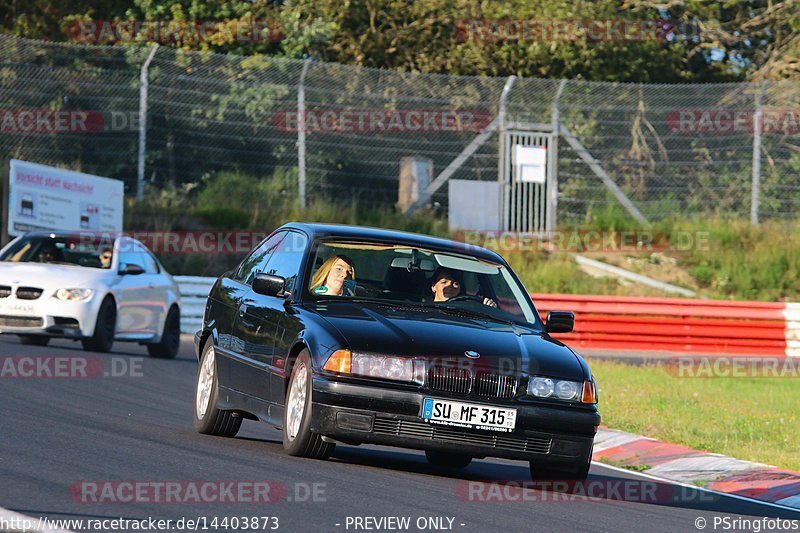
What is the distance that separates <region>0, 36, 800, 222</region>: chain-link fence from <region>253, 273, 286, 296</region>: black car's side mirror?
1880 centimetres

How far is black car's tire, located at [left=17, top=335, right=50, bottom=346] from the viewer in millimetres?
19517

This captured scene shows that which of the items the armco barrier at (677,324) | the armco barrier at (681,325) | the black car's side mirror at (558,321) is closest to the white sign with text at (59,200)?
the armco barrier at (677,324)

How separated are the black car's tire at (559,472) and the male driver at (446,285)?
1167 mm

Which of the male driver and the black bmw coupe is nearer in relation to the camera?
the black bmw coupe

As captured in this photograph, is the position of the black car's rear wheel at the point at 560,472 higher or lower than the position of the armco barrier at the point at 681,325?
higher

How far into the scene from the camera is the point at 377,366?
885 centimetres

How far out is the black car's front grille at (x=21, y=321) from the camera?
17891mm

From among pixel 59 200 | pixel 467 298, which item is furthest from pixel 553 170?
pixel 467 298

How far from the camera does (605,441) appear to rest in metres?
13.1

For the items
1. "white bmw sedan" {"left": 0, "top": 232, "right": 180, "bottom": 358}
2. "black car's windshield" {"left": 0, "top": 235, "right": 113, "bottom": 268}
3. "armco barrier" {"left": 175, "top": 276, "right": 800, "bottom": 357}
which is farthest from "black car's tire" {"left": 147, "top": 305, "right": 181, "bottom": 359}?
"armco barrier" {"left": 175, "top": 276, "right": 800, "bottom": 357}

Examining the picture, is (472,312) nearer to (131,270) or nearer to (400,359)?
(400,359)

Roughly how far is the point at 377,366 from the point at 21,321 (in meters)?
10.0

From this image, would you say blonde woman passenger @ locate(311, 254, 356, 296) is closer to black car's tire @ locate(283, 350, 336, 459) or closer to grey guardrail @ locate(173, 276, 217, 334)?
black car's tire @ locate(283, 350, 336, 459)

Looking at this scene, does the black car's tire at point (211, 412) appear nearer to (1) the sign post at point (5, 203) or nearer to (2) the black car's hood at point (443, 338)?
(2) the black car's hood at point (443, 338)
